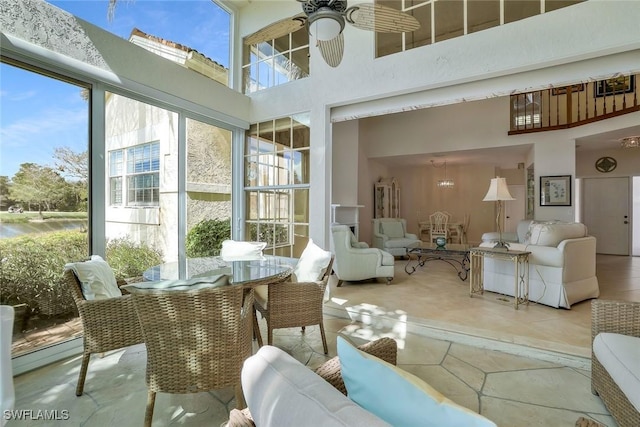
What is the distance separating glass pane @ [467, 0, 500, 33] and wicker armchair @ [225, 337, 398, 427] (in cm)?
529

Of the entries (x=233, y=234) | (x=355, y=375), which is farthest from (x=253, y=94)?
(x=355, y=375)

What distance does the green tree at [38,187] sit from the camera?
2.28m

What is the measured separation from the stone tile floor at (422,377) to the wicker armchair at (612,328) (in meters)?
0.15

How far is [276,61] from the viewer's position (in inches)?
165

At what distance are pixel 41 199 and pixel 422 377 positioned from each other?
329cm

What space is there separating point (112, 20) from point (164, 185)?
5.39ft

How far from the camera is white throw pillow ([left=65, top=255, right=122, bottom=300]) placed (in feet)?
6.41

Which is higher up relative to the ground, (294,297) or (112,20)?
(112,20)

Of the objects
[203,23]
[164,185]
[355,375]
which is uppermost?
[203,23]

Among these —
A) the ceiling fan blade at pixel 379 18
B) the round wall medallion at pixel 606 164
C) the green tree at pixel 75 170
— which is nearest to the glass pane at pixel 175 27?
the green tree at pixel 75 170

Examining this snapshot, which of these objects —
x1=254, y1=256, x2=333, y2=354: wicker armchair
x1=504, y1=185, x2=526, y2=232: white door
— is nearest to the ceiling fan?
x1=254, y1=256, x2=333, y2=354: wicker armchair

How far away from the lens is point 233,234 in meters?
4.33

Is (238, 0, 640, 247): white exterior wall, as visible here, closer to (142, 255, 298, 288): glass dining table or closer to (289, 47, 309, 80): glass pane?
(289, 47, 309, 80): glass pane

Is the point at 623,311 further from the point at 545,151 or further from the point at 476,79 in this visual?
the point at 545,151
